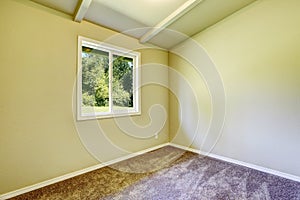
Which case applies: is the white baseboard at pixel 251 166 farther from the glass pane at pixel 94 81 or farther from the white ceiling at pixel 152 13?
the white ceiling at pixel 152 13

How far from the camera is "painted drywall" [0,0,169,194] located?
1890 millimetres

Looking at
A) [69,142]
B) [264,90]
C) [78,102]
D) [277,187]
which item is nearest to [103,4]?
[78,102]

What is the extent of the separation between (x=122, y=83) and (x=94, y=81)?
58 cm

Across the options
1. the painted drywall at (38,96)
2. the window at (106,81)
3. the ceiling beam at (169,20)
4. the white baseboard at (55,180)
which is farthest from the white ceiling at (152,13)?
the white baseboard at (55,180)

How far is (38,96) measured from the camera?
2096mm

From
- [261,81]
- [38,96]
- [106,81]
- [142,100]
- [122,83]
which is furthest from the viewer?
[142,100]

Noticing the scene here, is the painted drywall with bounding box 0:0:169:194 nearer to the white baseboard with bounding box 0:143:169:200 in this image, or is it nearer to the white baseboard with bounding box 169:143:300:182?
the white baseboard with bounding box 0:143:169:200

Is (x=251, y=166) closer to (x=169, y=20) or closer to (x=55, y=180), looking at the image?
(x=169, y=20)

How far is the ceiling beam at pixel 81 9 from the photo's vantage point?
211 centimetres

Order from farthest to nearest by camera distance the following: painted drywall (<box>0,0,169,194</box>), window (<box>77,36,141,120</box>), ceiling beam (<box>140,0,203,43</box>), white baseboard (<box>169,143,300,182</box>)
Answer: window (<box>77,36,141,120</box>)
ceiling beam (<box>140,0,203,43</box>)
white baseboard (<box>169,143,300,182</box>)
painted drywall (<box>0,0,169,194</box>)

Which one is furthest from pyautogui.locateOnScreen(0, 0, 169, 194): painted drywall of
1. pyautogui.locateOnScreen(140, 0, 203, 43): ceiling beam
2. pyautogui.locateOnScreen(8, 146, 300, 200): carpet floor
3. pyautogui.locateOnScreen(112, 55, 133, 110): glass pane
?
pyautogui.locateOnScreen(140, 0, 203, 43): ceiling beam

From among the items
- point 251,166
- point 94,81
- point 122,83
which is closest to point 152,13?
point 122,83

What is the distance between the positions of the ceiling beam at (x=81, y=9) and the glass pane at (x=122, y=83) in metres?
0.87

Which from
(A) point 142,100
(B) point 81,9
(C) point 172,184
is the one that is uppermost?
(B) point 81,9
